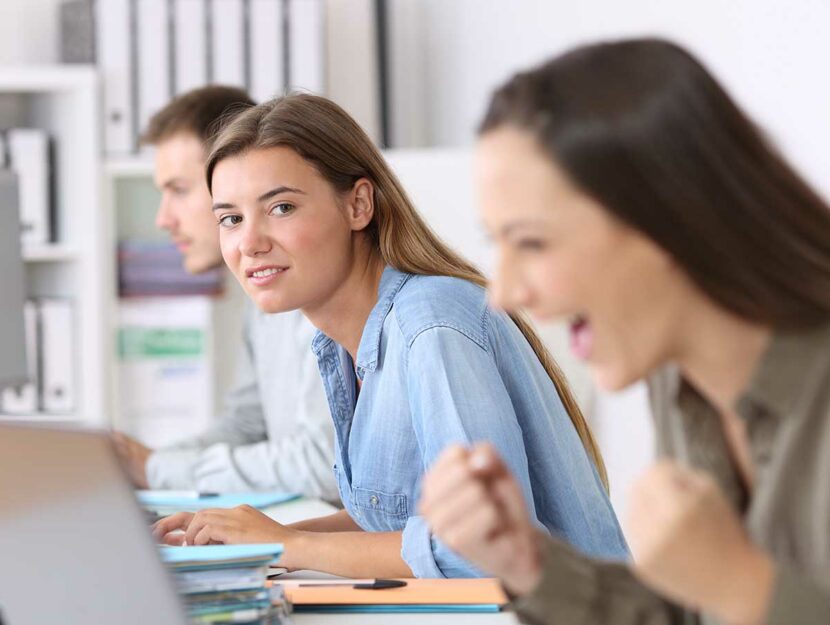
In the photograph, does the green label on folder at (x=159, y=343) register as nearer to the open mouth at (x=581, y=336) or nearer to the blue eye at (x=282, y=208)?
the blue eye at (x=282, y=208)

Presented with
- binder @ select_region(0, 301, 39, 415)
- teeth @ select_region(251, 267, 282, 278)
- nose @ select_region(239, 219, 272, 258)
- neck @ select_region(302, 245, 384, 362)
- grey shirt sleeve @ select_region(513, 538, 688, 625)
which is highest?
nose @ select_region(239, 219, 272, 258)

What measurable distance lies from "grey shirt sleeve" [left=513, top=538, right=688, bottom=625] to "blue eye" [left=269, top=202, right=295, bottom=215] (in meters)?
0.86

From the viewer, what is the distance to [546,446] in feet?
5.24

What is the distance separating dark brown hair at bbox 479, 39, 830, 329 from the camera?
830mm

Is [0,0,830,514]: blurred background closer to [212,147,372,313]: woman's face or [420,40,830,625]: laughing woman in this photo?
[212,147,372,313]: woman's face

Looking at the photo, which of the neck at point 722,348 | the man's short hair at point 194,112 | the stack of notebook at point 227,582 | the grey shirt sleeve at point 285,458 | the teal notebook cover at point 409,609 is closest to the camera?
the neck at point 722,348

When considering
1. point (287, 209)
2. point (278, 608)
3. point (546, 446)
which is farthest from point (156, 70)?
point (278, 608)

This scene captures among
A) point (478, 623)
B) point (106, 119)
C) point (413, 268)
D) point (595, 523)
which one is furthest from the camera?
point (106, 119)

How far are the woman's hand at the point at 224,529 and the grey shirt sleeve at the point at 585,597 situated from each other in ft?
1.95

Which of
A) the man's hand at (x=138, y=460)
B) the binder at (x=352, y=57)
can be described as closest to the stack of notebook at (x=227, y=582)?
the man's hand at (x=138, y=460)

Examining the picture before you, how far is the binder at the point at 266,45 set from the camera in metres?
3.33

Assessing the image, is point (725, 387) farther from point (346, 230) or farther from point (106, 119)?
point (106, 119)

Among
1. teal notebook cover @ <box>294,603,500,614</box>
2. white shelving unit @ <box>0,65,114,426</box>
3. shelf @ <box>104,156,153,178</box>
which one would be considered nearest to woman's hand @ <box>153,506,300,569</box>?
teal notebook cover @ <box>294,603,500,614</box>

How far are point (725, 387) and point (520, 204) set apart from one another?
21cm
